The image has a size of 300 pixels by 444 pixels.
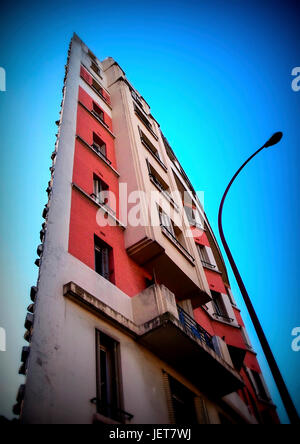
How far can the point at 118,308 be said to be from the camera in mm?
9969

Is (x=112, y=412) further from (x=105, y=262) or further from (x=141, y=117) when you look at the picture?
(x=141, y=117)

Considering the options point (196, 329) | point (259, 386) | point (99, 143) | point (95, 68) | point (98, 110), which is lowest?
point (196, 329)

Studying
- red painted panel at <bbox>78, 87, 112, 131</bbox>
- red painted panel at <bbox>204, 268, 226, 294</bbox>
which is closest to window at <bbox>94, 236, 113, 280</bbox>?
red painted panel at <bbox>78, 87, 112, 131</bbox>

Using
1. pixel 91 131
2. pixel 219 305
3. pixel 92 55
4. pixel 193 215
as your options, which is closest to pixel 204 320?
pixel 219 305

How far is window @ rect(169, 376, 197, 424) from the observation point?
9.91 metres

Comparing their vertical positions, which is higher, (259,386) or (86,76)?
(86,76)

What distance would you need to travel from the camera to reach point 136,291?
1150 cm

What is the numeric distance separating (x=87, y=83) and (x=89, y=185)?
10317 mm

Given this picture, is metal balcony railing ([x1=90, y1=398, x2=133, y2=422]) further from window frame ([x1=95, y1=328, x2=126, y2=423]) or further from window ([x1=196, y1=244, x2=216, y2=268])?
window ([x1=196, y1=244, x2=216, y2=268])

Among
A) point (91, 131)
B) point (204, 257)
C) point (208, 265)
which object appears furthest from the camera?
point (204, 257)

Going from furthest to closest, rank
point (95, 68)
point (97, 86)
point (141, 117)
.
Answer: point (95, 68) → point (141, 117) → point (97, 86)

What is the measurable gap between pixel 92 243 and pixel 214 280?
1156 cm

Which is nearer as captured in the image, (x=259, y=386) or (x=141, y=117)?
(x=259, y=386)

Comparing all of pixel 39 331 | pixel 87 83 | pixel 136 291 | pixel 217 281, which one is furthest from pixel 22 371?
pixel 87 83
